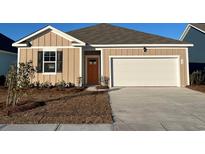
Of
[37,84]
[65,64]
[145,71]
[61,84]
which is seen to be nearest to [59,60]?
[65,64]

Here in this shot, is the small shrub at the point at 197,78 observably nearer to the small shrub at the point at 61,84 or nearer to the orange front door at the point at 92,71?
the orange front door at the point at 92,71

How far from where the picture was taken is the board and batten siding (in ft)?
45.9

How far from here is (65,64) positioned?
13.2m

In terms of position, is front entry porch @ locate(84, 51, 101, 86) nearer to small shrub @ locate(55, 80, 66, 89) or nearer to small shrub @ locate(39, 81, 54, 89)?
small shrub @ locate(55, 80, 66, 89)

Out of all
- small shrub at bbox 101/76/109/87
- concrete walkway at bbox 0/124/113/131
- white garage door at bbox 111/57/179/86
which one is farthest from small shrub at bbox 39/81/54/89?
concrete walkway at bbox 0/124/113/131

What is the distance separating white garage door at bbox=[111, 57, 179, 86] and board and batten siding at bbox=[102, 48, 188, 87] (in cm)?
37

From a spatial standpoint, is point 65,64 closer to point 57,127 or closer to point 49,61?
point 49,61

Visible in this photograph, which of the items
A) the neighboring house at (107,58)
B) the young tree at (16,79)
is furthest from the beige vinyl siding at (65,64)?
the young tree at (16,79)

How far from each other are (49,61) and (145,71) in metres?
7.04
